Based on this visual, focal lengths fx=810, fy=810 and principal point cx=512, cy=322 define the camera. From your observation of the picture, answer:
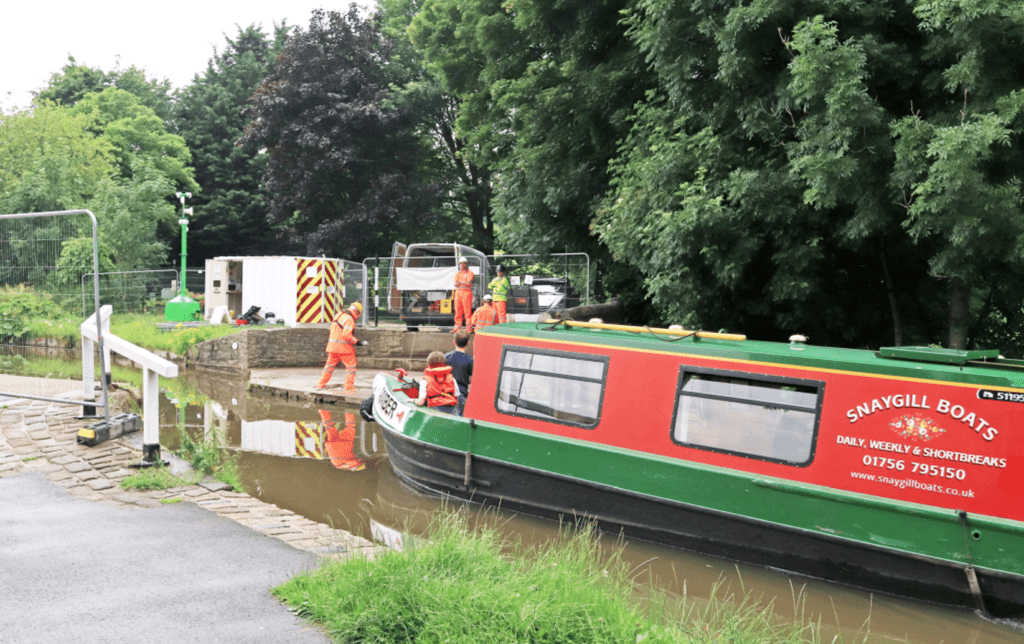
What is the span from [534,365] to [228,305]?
17.9m

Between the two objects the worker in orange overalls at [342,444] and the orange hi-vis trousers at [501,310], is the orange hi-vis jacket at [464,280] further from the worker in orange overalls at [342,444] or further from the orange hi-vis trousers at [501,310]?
the worker in orange overalls at [342,444]

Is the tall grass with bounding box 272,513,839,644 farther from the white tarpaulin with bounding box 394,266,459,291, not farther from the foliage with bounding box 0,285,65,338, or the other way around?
the white tarpaulin with bounding box 394,266,459,291

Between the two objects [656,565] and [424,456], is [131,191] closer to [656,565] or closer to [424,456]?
[424,456]

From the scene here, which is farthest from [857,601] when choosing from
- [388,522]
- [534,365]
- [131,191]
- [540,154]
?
[131,191]

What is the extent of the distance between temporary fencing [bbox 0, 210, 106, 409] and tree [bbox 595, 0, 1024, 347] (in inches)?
273

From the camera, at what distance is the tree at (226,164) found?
3803cm

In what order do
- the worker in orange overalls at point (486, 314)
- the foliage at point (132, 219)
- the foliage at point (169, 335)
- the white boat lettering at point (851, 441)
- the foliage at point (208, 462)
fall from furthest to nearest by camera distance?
the foliage at point (132, 219) → the foliage at point (169, 335) → the worker in orange overalls at point (486, 314) → the foliage at point (208, 462) → the white boat lettering at point (851, 441)

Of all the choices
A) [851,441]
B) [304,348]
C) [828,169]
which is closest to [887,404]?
[851,441]

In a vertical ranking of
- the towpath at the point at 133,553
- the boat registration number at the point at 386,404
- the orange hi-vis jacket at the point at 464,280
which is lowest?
the towpath at the point at 133,553

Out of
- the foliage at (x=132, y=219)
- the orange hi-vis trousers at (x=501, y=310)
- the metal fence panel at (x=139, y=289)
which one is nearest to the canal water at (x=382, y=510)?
the orange hi-vis trousers at (x=501, y=310)

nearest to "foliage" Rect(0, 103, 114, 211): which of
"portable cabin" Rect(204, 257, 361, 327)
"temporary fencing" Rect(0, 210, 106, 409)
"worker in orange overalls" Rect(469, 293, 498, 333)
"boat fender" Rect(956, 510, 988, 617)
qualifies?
"portable cabin" Rect(204, 257, 361, 327)

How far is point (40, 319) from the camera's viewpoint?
8742 millimetres

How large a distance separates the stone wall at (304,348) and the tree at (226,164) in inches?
759

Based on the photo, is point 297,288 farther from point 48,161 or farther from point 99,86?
point 99,86
